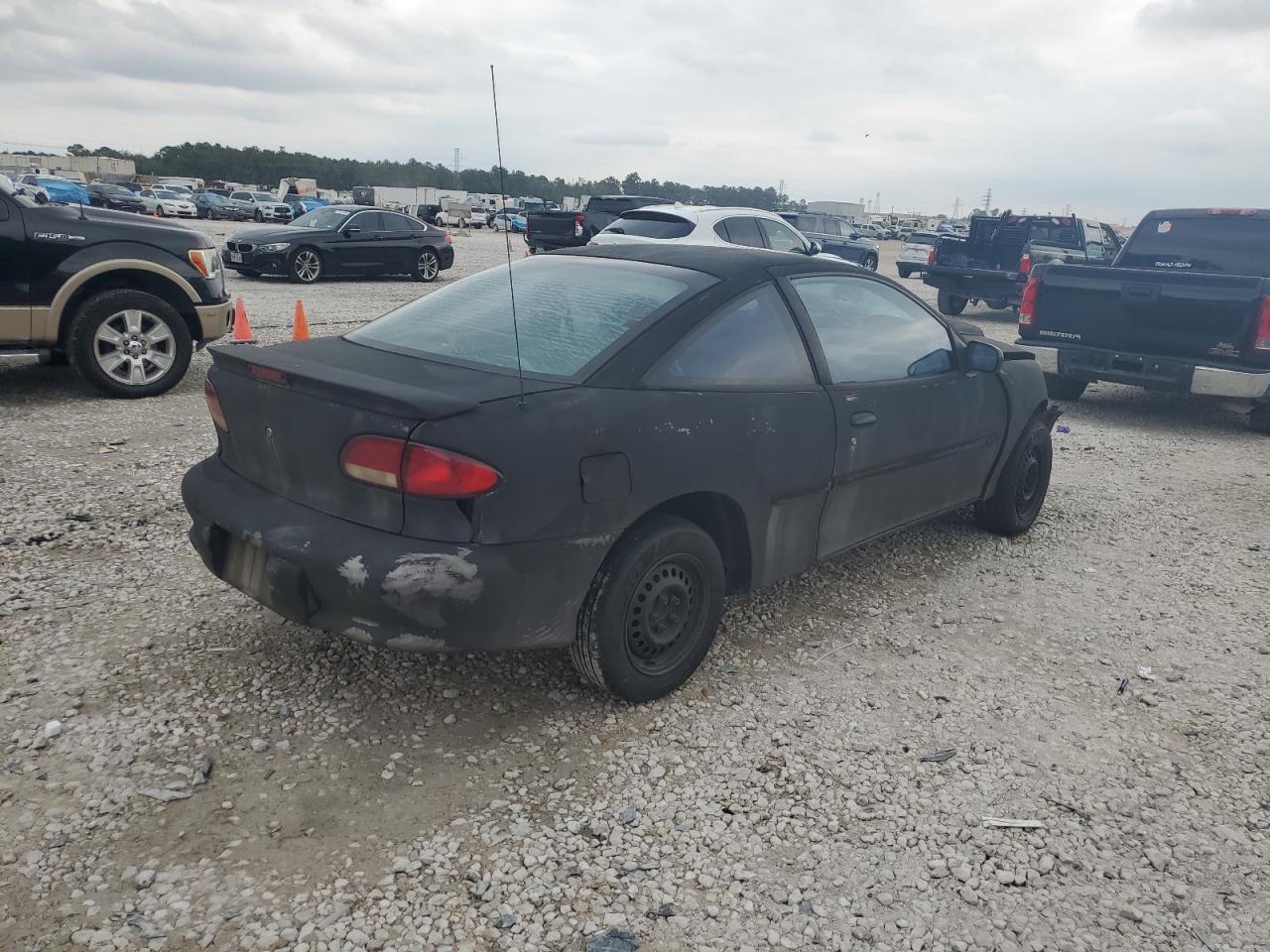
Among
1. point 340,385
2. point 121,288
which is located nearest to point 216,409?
point 340,385

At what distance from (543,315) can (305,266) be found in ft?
48.9

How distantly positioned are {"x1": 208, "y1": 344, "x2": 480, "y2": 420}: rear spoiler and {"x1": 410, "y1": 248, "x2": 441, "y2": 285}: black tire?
1607 cm

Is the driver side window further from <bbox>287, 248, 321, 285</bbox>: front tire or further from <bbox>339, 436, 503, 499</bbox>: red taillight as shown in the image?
<bbox>287, 248, 321, 285</bbox>: front tire

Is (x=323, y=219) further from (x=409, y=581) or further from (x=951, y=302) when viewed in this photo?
(x=409, y=581)

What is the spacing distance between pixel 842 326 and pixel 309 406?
2.18m

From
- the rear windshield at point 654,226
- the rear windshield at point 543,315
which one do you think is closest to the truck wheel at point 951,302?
the rear windshield at point 654,226

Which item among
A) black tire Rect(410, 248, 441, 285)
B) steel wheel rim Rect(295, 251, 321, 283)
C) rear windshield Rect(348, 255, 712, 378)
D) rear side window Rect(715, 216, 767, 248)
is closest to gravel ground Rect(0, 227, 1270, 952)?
rear windshield Rect(348, 255, 712, 378)

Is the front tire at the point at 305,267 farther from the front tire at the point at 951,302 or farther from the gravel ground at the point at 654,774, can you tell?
the gravel ground at the point at 654,774

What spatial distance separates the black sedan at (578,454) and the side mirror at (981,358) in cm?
38

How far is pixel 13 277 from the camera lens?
22.2 feet

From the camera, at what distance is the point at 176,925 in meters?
2.22

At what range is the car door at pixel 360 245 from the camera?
1738 cm

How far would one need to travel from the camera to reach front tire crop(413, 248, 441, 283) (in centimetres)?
1875

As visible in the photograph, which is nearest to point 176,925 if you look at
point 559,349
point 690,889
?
point 690,889
